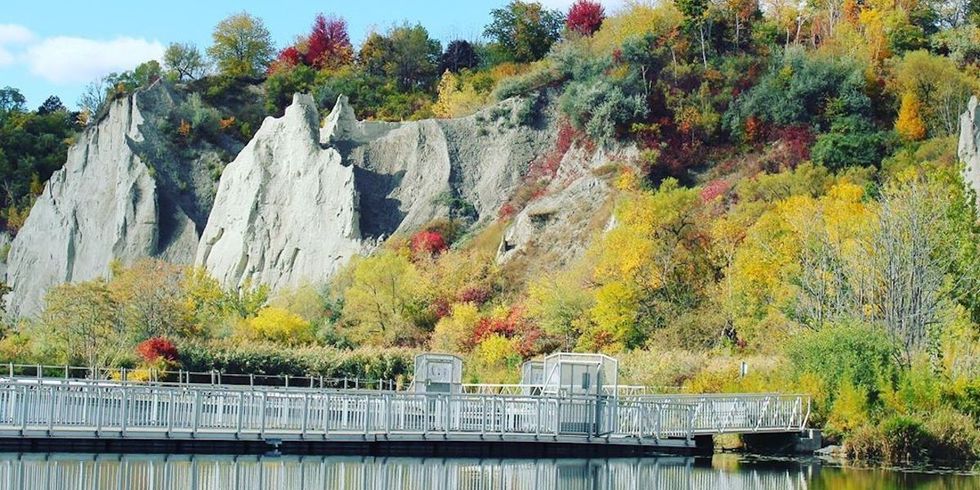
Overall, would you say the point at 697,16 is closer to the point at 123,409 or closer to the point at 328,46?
the point at 328,46

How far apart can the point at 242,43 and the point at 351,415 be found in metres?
94.3

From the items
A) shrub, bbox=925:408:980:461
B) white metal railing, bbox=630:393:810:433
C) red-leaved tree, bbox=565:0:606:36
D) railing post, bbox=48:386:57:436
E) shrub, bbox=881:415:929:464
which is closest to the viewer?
railing post, bbox=48:386:57:436

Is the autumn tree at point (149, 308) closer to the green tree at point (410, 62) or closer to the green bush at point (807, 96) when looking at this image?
the green bush at point (807, 96)

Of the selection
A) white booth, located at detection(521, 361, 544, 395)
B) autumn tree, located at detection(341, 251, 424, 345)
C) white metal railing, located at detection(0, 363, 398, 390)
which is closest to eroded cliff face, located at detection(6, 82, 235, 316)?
autumn tree, located at detection(341, 251, 424, 345)

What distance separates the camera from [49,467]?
108 feet

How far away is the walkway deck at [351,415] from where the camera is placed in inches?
1447

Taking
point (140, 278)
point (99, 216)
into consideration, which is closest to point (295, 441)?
point (140, 278)

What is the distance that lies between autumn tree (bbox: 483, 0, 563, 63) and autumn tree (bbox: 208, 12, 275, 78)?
18.1 m

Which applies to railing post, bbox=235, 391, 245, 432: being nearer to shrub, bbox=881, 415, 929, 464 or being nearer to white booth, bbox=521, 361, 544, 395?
white booth, bbox=521, 361, 544, 395

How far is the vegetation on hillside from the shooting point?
51.6 metres

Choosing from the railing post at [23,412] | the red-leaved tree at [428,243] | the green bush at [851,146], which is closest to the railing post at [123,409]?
the railing post at [23,412]

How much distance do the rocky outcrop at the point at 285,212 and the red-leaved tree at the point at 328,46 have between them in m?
28.9

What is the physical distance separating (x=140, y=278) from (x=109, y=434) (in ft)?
125

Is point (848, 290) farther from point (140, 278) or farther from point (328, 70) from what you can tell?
point (328, 70)
